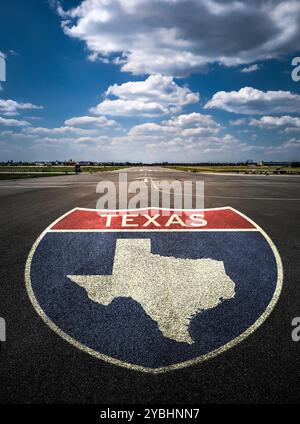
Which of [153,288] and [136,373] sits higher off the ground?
[153,288]

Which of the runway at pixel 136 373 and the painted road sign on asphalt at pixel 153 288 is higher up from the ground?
the painted road sign on asphalt at pixel 153 288

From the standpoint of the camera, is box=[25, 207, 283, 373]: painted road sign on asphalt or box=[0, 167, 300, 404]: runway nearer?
box=[0, 167, 300, 404]: runway

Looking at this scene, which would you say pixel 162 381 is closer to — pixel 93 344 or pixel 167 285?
pixel 93 344

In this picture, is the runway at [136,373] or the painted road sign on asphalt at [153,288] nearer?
the runway at [136,373]

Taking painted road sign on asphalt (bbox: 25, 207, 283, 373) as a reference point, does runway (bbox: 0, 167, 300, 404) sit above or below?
below

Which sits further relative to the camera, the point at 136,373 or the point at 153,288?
the point at 153,288

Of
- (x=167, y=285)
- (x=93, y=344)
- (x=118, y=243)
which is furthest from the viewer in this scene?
(x=118, y=243)
